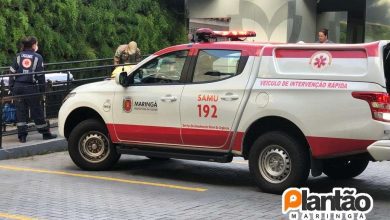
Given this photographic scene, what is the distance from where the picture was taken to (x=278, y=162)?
7.73 metres

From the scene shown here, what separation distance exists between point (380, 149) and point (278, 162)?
1.30 meters

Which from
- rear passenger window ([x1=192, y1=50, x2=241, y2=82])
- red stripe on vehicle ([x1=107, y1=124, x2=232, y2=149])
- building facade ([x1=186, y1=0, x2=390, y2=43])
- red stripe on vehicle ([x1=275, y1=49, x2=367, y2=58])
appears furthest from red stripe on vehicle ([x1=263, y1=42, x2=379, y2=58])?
building facade ([x1=186, y1=0, x2=390, y2=43])

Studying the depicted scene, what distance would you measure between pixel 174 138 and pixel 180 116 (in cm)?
32

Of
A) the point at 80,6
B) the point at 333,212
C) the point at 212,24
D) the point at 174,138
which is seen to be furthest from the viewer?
the point at 212,24

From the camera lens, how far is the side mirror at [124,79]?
894cm

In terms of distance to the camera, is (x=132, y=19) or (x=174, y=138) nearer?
(x=174, y=138)

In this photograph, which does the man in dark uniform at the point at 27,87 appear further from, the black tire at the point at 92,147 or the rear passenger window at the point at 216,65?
the rear passenger window at the point at 216,65

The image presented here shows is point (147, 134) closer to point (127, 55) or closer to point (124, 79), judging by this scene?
point (124, 79)

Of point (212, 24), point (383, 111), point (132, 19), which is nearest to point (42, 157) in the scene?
point (383, 111)

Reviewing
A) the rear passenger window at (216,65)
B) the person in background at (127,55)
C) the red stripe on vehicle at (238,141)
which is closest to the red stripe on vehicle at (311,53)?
the rear passenger window at (216,65)

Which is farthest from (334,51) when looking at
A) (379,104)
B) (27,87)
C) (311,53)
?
(27,87)

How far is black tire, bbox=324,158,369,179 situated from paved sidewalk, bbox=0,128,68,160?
5080mm

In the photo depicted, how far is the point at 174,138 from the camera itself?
8.49 m

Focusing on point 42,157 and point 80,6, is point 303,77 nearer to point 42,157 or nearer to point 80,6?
point 42,157
